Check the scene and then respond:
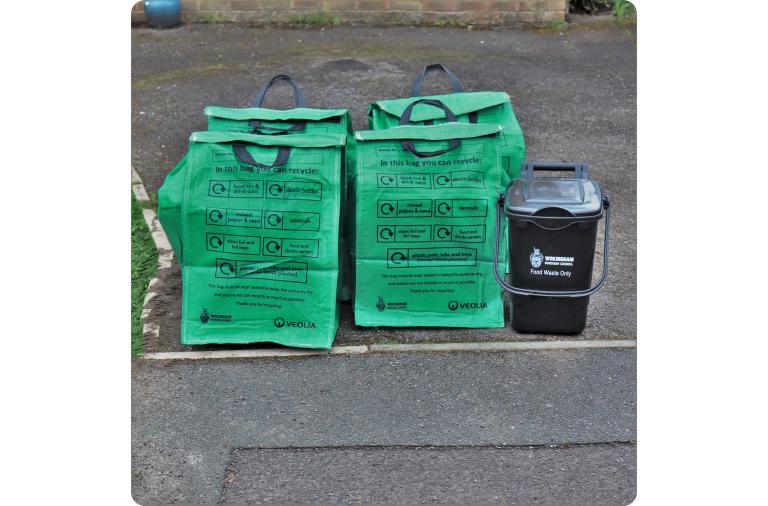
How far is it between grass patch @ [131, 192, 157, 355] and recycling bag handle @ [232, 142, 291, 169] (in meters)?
0.98

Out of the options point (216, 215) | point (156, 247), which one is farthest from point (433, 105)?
point (156, 247)

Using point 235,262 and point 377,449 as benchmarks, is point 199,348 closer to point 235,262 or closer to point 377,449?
point 235,262

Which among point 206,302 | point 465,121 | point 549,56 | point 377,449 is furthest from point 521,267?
point 549,56

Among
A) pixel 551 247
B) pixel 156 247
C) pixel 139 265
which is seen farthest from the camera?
pixel 156 247

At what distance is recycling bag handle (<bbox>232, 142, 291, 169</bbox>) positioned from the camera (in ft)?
13.4

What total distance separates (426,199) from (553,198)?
0.56 metres

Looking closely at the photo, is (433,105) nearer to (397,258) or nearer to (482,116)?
(482,116)

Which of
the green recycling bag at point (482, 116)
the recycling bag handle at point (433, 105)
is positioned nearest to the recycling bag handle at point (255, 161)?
the recycling bag handle at point (433, 105)

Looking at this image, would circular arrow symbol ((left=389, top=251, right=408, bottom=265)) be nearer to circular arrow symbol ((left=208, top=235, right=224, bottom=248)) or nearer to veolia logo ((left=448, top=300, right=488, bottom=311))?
veolia logo ((left=448, top=300, right=488, bottom=311))

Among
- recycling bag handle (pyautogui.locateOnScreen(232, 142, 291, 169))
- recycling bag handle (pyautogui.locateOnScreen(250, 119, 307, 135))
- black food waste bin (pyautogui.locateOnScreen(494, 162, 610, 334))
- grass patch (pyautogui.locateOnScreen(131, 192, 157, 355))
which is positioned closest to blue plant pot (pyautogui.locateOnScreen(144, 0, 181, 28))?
grass patch (pyautogui.locateOnScreen(131, 192, 157, 355))

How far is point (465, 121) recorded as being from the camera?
448 centimetres

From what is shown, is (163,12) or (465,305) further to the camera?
(163,12)

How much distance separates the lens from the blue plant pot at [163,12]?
28.5ft

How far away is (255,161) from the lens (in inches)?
162
